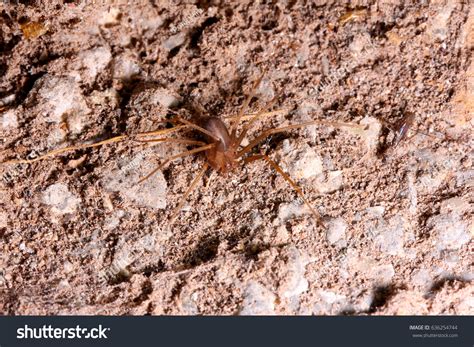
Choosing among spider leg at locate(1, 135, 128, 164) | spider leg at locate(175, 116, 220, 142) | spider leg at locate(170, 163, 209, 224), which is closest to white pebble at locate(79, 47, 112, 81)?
spider leg at locate(1, 135, 128, 164)

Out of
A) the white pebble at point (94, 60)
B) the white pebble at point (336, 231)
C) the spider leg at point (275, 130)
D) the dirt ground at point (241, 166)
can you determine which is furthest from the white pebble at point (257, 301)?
the white pebble at point (94, 60)

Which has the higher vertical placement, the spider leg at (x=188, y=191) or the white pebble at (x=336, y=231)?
the spider leg at (x=188, y=191)

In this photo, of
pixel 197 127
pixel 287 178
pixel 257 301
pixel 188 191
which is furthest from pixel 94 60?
pixel 257 301

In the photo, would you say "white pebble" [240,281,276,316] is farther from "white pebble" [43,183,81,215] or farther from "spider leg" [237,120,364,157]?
"white pebble" [43,183,81,215]

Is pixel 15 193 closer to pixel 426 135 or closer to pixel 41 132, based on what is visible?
pixel 41 132

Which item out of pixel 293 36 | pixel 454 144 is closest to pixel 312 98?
pixel 293 36

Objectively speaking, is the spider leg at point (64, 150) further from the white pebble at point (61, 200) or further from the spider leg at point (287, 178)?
the spider leg at point (287, 178)

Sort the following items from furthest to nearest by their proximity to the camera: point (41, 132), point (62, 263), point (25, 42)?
point (25, 42), point (41, 132), point (62, 263)

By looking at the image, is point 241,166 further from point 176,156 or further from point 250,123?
point 176,156
